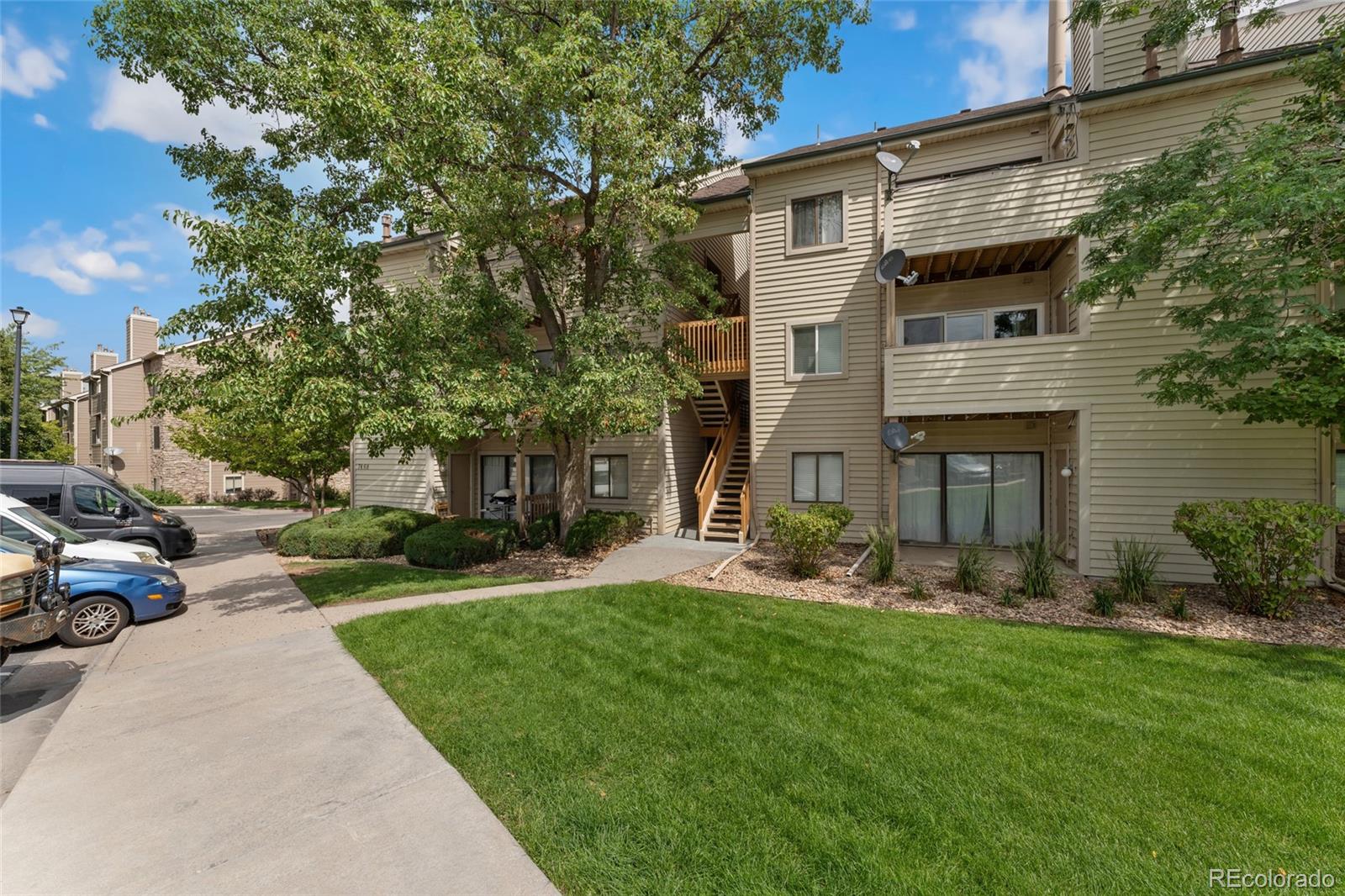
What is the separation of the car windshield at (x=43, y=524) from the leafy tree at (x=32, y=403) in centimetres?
2479

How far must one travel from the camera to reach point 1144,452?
29.3 ft

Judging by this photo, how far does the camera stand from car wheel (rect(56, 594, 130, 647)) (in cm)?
620

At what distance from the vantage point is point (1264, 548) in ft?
22.3

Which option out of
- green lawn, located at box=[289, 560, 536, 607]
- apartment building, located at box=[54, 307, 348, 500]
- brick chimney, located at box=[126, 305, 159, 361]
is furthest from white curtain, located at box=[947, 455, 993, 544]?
brick chimney, located at box=[126, 305, 159, 361]

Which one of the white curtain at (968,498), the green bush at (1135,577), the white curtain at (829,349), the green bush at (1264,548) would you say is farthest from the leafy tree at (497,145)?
the green bush at (1264,548)

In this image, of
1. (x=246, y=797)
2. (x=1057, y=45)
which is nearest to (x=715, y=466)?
(x=246, y=797)

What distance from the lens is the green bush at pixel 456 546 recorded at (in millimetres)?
10586

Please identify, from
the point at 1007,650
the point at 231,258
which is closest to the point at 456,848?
the point at 1007,650

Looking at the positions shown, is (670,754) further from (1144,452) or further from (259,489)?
(259,489)

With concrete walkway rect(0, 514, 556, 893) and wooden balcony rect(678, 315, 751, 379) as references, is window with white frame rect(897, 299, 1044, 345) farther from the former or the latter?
concrete walkway rect(0, 514, 556, 893)

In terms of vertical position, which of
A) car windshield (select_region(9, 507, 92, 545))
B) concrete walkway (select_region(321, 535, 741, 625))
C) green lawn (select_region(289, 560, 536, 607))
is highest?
A: car windshield (select_region(9, 507, 92, 545))

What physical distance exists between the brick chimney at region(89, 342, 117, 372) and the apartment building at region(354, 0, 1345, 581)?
123 feet

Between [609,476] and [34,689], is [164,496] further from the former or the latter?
[34,689]

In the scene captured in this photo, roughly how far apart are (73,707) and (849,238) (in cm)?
1350
